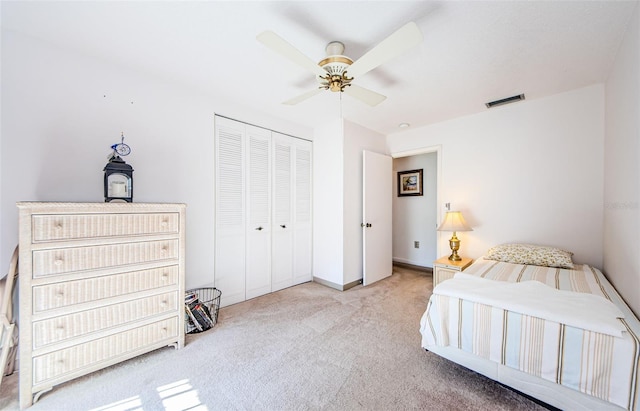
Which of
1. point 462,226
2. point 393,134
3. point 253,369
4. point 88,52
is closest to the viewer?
point 253,369

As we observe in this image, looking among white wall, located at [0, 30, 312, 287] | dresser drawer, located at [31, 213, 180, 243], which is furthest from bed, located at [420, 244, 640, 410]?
white wall, located at [0, 30, 312, 287]

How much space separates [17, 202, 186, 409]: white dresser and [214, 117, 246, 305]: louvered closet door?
771 mm

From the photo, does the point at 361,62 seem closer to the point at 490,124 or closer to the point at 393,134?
the point at 490,124

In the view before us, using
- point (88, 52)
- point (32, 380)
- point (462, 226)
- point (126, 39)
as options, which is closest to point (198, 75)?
point (126, 39)

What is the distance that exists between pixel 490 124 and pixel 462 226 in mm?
1366

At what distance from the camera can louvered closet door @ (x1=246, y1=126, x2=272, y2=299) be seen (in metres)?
3.04

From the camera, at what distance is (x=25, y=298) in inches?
56.3

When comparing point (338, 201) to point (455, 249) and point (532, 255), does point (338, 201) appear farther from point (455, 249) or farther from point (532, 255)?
point (532, 255)

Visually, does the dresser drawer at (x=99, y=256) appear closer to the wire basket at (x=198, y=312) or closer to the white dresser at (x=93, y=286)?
the white dresser at (x=93, y=286)

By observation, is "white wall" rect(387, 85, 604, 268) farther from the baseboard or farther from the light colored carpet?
the light colored carpet

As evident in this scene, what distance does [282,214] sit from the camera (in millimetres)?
3381

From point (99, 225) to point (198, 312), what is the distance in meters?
1.13

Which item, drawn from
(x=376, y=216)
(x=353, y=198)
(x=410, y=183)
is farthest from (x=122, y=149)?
(x=410, y=183)

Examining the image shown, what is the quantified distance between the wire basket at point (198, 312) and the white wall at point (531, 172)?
308 cm
